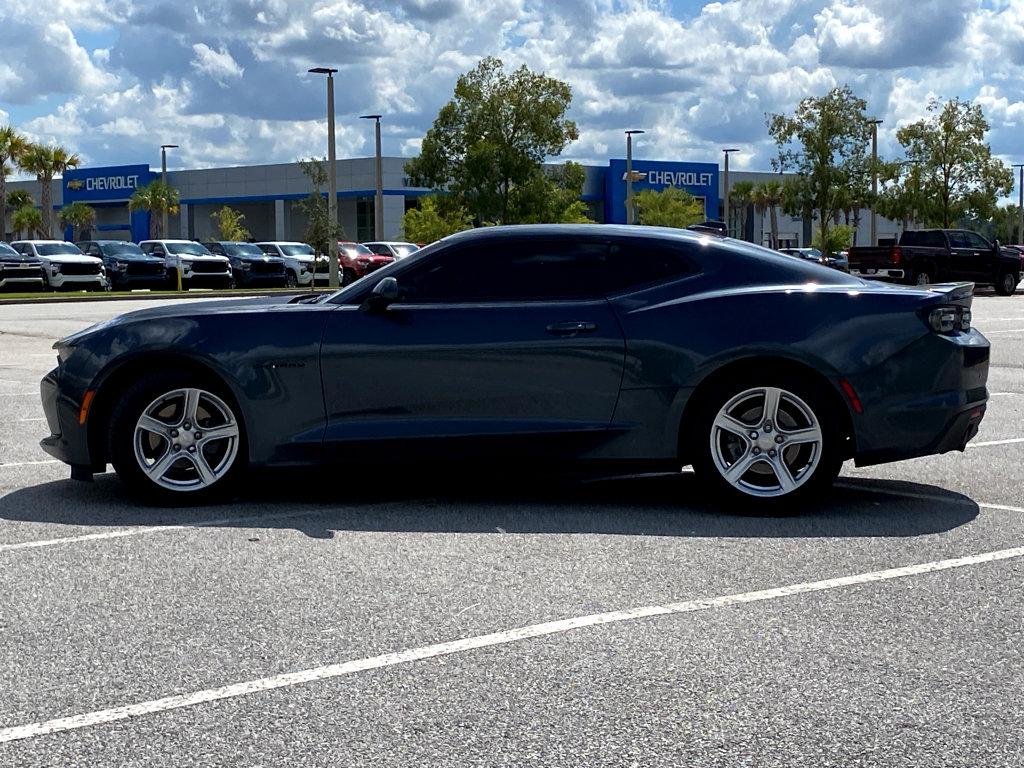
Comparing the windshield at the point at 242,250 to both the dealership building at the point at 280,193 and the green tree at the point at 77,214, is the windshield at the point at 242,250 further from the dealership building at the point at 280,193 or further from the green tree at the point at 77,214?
the green tree at the point at 77,214

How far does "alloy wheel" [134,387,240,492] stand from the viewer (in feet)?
24.0

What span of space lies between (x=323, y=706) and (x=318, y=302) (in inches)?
142

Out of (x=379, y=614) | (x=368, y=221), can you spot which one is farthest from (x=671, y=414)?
(x=368, y=221)

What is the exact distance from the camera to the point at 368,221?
83.1 m

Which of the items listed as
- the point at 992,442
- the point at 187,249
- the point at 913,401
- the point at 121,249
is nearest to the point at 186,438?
the point at 913,401

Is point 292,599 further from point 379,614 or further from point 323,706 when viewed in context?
point 323,706

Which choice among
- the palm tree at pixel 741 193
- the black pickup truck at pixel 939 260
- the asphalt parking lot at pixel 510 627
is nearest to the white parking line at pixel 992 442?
the asphalt parking lot at pixel 510 627

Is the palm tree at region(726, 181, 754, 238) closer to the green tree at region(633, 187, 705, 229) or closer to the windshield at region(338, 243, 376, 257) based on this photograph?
the green tree at region(633, 187, 705, 229)

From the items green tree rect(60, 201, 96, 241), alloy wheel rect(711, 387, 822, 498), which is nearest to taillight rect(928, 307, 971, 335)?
alloy wheel rect(711, 387, 822, 498)

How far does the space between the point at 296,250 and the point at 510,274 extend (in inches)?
1707

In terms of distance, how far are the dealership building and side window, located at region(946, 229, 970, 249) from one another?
39894 mm

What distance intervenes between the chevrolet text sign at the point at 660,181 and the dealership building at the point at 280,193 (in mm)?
56

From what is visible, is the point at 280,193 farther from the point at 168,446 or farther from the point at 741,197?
the point at 168,446

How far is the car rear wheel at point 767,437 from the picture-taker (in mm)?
7109
